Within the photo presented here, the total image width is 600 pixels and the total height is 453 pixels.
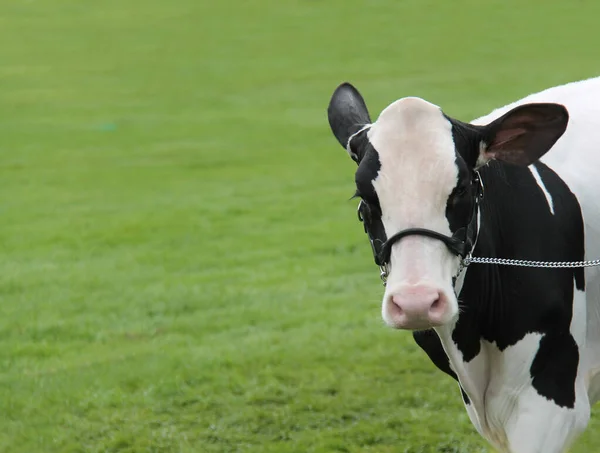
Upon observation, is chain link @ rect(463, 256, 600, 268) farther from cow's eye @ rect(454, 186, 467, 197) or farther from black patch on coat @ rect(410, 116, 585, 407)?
cow's eye @ rect(454, 186, 467, 197)

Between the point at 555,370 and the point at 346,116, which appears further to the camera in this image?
the point at 346,116

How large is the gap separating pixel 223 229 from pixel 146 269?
1228mm

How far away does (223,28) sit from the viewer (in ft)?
72.6

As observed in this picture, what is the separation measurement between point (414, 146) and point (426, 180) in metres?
0.12

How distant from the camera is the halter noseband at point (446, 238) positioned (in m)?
3.21

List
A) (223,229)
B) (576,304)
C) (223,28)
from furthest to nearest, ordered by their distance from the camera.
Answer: (223,28) → (223,229) → (576,304)

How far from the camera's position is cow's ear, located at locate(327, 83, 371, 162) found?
379 cm

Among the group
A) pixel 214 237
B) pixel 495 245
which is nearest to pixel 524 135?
pixel 495 245

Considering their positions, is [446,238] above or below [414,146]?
below

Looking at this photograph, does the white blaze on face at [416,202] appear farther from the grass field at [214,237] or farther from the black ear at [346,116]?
the grass field at [214,237]

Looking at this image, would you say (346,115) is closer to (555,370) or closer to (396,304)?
(396,304)

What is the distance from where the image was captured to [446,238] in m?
3.24

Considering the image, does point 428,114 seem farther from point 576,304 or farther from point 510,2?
point 510,2

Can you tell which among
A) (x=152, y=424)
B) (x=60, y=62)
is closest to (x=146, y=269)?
(x=152, y=424)
